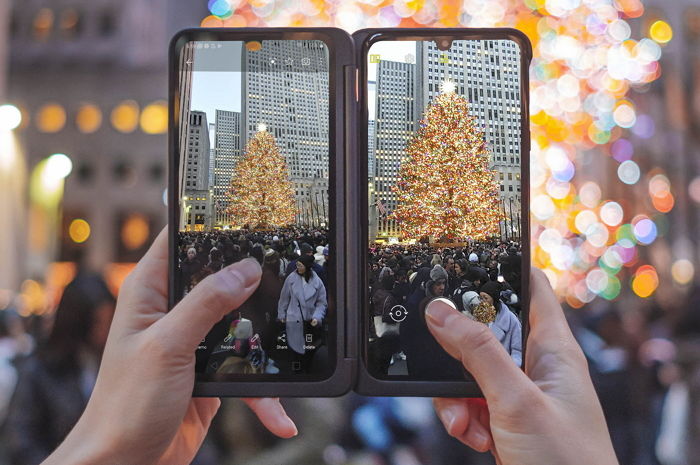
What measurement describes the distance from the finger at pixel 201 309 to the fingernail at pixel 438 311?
7.4 inches

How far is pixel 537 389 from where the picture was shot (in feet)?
1.40

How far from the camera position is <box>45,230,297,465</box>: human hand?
448mm

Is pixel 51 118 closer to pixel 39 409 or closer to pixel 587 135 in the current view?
pixel 39 409

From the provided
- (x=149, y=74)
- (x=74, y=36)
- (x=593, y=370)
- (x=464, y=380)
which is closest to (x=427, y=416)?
(x=593, y=370)

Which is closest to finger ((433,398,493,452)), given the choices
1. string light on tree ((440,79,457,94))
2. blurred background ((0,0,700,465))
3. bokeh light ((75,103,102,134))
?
string light on tree ((440,79,457,94))

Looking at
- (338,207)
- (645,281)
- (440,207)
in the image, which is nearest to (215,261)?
(338,207)

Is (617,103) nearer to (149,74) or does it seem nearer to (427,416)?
(427,416)

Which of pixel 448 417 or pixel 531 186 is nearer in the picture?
pixel 448 417

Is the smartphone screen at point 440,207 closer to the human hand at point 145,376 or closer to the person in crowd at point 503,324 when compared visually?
the person in crowd at point 503,324

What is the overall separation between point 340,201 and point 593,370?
1181mm

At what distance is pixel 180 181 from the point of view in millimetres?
518

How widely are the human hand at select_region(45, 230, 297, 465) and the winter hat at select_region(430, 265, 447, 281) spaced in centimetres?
19

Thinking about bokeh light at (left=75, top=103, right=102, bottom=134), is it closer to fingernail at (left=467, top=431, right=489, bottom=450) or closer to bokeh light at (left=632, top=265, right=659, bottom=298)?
fingernail at (left=467, top=431, right=489, bottom=450)

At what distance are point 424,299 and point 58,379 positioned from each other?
1.22 metres
